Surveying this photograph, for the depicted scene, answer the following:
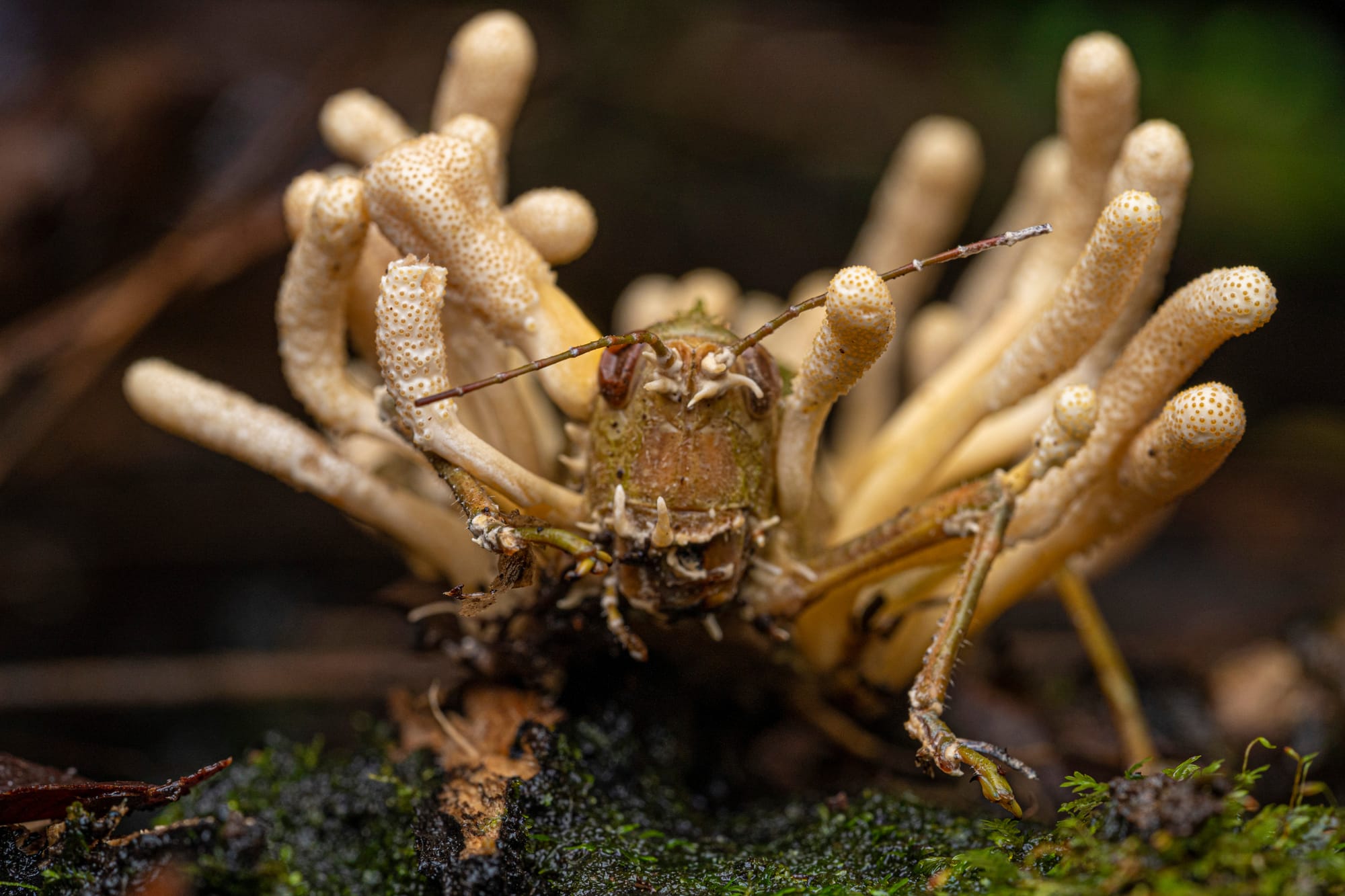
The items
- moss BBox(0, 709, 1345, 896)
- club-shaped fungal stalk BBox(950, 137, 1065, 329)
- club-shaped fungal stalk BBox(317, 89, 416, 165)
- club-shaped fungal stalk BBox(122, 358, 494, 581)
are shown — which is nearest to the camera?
moss BBox(0, 709, 1345, 896)

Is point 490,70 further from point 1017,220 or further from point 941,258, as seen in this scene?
point 1017,220

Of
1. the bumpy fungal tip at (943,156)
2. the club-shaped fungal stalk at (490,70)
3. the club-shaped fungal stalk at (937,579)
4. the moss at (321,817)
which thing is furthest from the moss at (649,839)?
the bumpy fungal tip at (943,156)

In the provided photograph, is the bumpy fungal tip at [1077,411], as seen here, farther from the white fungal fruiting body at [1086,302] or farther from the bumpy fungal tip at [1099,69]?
the bumpy fungal tip at [1099,69]

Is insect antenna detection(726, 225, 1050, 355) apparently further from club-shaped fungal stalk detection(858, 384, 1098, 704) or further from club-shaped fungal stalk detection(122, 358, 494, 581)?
club-shaped fungal stalk detection(122, 358, 494, 581)

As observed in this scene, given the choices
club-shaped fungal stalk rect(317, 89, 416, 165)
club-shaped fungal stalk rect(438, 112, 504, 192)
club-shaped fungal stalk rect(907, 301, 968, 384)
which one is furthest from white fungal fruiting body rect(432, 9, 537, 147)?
club-shaped fungal stalk rect(907, 301, 968, 384)

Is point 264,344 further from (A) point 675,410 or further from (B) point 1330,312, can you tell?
(B) point 1330,312

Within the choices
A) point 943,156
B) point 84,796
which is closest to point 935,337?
point 943,156
